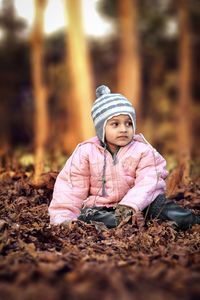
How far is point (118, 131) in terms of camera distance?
15.2ft

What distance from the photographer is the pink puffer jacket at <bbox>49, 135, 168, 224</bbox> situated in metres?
4.53

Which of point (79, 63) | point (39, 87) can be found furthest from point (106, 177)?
point (39, 87)

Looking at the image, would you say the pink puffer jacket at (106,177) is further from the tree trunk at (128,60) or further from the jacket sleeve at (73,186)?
the tree trunk at (128,60)

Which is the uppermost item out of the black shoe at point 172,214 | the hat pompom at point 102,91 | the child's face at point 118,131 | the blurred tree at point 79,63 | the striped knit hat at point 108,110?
the blurred tree at point 79,63

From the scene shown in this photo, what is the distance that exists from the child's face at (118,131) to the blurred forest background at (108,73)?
623 inches

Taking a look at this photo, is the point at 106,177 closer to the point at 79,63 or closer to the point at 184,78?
the point at 79,63

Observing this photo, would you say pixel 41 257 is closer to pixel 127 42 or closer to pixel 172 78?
pixel 127 42

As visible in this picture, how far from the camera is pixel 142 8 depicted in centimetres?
2470

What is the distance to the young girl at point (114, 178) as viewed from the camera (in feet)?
14.5

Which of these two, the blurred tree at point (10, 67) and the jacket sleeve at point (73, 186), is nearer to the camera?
the jacket sleeve at point (73, 186)

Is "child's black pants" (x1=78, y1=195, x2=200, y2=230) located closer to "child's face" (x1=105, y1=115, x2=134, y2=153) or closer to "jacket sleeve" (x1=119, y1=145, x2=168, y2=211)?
"jacket sleeve" (x1=119, y1=145, x2=168, y2=211)

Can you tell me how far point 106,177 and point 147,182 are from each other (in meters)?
0.34

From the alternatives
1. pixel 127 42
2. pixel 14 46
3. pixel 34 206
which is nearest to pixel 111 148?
pixel 34 206

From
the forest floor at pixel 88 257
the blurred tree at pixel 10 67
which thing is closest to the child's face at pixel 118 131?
the forest floor at pixel 88 257
